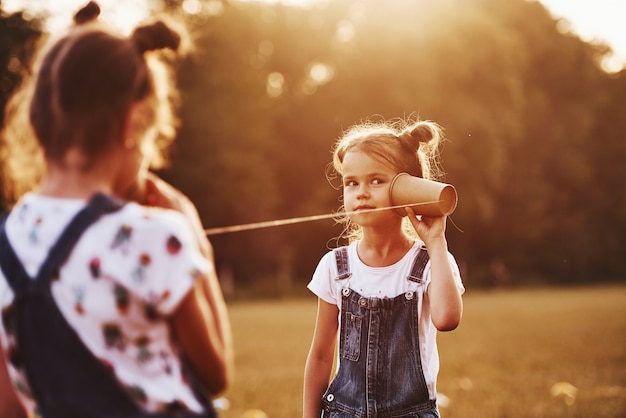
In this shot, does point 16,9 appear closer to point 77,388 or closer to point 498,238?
point 498,238

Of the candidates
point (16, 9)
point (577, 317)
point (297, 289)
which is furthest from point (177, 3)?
point (577, 317)

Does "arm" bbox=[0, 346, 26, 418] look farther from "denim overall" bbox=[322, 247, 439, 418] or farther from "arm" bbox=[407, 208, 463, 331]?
"arm" bbox=[407, 208, 463, 331]

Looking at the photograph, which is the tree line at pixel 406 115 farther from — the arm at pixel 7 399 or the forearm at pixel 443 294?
the arm at pixel 7 399

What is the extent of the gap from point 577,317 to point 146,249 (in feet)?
55.6

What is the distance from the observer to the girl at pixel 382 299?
290cm

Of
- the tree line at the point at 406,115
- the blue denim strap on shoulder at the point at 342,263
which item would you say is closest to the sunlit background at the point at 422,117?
the tree line at the point at 406,115

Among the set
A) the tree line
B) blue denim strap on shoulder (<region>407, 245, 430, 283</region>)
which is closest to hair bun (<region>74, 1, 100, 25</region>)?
blue denim strap on shoulder (<region>407, 245, 430, 283</region>)

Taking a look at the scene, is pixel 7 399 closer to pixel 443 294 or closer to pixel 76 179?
pixel 76 179

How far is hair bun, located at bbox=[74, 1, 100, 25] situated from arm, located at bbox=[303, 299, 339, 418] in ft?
4.88

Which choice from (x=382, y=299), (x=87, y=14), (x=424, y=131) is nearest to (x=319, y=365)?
(x=382, y=299)

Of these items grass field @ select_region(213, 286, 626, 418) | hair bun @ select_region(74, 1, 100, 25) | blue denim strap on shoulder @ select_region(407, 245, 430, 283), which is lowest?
grass field @ select_region(213, 286, 626, 418)

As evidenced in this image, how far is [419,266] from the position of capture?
3.05m

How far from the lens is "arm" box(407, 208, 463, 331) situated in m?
2.76

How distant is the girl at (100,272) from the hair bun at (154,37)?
2.9 inches
